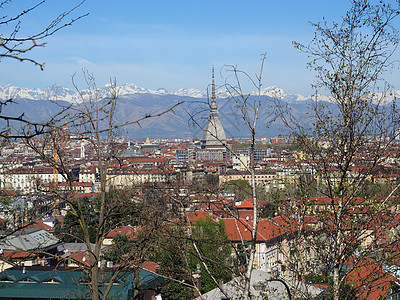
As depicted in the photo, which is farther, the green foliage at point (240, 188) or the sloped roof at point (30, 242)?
the sloped roof at point (30, 242)

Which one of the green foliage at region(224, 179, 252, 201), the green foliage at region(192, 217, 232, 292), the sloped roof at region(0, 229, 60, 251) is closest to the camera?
the green foliage at region(192, 217, 232, 292)

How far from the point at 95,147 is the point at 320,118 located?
7.25 ft

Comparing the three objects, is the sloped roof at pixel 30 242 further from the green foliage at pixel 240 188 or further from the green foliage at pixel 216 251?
the green foliage at pixel 240 188

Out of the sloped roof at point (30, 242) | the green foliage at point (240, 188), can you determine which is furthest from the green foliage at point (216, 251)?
the sloped roof at point (30, 242)

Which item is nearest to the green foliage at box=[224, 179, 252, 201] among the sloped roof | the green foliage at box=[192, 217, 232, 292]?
the green foliage at box=[192, 217, 232, 292]

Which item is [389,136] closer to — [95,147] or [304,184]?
[304,184]

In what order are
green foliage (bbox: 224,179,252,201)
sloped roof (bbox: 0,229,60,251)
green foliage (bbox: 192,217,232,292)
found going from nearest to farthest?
green foliage (bbox: 192,217,232,292) < green foliage (bbox: 224,179,252,201) < sloped roof (bbox: 0,229,60,251)

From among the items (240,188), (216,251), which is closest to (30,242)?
(216,251)

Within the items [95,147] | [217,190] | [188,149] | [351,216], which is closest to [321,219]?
Answer: [351,216]

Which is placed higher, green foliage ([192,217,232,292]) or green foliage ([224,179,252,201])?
green foliage ([224,179,252,201])

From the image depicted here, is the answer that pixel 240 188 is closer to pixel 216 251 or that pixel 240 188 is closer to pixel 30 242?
pixel 216 251

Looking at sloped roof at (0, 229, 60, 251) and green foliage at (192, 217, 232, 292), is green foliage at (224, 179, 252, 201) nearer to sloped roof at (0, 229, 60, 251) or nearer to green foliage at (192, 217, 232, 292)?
green foliage at (192, 217, 232, 292)

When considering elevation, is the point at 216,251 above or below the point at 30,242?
above

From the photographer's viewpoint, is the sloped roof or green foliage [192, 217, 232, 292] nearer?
green foliage [192, 217, 232, 292]
